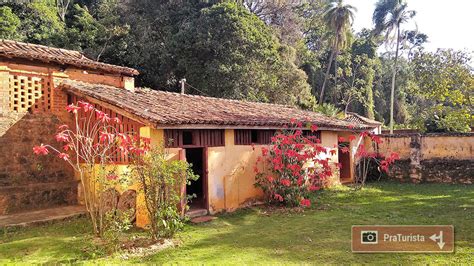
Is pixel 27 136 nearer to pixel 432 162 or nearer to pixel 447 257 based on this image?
pixel 447 257

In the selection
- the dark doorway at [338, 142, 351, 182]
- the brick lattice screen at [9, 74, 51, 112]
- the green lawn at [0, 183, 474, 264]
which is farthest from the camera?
the dark doorway at [338, 142, 351, 182]

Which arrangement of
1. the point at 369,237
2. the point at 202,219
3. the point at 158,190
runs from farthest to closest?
the point at 202,219, the point at 369,237, the point at 158,190

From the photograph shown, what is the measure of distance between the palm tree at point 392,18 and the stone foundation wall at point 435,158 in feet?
47.6

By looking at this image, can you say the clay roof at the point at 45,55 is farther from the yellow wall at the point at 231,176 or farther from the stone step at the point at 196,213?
the stone step at the point at 196,213

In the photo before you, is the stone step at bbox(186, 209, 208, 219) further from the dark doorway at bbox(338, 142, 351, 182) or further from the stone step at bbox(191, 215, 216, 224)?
the dark doorway at bbox(338, 142, 351, 182)

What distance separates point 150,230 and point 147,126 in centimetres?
235

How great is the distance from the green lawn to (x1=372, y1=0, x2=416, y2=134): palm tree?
2156cm

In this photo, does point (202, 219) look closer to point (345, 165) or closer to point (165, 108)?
point (165, 108)

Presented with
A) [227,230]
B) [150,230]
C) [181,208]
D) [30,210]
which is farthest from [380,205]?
[30,210]

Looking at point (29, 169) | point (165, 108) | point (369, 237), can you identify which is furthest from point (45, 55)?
point (369, 237)

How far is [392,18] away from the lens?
100.0ft

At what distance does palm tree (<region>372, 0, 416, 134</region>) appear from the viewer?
30.2 m

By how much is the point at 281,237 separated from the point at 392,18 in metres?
28.3

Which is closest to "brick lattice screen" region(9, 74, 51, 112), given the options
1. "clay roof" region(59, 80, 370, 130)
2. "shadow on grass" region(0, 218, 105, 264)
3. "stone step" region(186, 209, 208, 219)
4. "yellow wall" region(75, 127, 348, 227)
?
"clay roof" region(59, 80, 370, 130)
